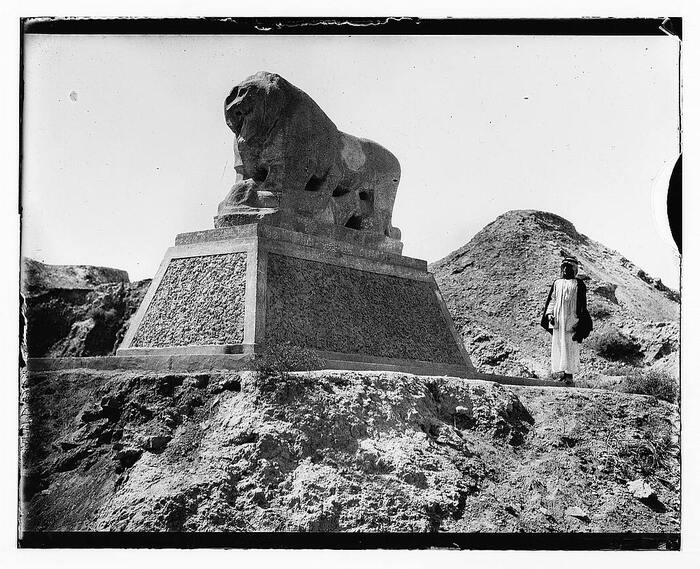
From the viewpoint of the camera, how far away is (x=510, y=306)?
24.9 meters

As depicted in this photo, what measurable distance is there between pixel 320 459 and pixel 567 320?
545 centimetres

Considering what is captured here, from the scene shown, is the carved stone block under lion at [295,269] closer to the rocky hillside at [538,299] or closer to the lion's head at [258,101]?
the lion's head at [258,101]

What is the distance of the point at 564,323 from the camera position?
48.1ft

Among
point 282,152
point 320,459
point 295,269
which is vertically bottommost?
point 320,459

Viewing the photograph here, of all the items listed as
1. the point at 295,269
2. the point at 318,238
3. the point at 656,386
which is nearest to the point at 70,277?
the point at 318,238

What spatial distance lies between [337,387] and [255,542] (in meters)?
2.15

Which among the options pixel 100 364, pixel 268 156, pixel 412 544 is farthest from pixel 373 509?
pixel 268 156

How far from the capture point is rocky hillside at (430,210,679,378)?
22.4 meters

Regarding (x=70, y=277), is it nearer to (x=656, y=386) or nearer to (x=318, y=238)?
(x=318, y=238)

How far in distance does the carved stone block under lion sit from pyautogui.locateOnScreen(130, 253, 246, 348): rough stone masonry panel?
1 cm

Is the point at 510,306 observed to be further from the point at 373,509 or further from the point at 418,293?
the point at 373,509

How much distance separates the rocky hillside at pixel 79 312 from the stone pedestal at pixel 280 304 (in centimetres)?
773

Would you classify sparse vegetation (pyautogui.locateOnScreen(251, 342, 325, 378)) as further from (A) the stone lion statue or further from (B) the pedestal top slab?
(A) the stone lion statue

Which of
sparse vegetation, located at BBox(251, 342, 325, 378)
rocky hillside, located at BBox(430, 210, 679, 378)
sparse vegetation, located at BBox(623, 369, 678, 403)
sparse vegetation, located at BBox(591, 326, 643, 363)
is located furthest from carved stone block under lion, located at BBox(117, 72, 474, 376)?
sparse vegetation, located at BBox(591, 326, 643, 363)
